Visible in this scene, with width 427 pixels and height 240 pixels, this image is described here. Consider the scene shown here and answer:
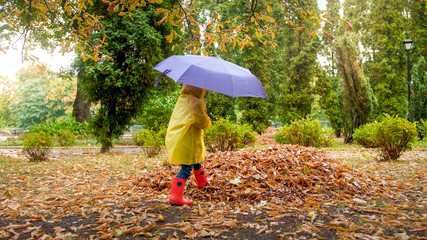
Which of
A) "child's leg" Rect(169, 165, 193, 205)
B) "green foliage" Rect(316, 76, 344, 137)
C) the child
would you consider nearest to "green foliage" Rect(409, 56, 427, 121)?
"green foliage" Rect(316, 76, 344, 137)

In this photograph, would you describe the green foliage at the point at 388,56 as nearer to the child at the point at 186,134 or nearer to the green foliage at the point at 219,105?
the green foliage at the point at 219,105

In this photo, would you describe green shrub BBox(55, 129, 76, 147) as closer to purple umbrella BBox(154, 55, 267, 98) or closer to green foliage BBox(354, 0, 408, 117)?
purple umbrella BBox(154, 55, 267, 98)

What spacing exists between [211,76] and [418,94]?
17.3m

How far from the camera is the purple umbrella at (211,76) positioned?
317 cm

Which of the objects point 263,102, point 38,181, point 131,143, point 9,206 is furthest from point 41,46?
point 9,206

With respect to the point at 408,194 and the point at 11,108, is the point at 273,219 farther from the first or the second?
the point at 11,108

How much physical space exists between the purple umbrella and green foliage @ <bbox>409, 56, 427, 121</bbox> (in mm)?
16493

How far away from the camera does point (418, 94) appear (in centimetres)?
1608

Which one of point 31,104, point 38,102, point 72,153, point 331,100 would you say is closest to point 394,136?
point 72,153

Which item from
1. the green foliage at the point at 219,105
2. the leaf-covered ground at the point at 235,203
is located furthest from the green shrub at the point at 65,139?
the green foliage at the point at 219,105

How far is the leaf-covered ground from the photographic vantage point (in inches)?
114

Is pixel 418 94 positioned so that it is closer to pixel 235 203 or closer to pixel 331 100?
pixel 331 100

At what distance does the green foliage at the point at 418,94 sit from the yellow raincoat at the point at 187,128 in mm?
17009

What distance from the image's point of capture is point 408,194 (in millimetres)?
4180
